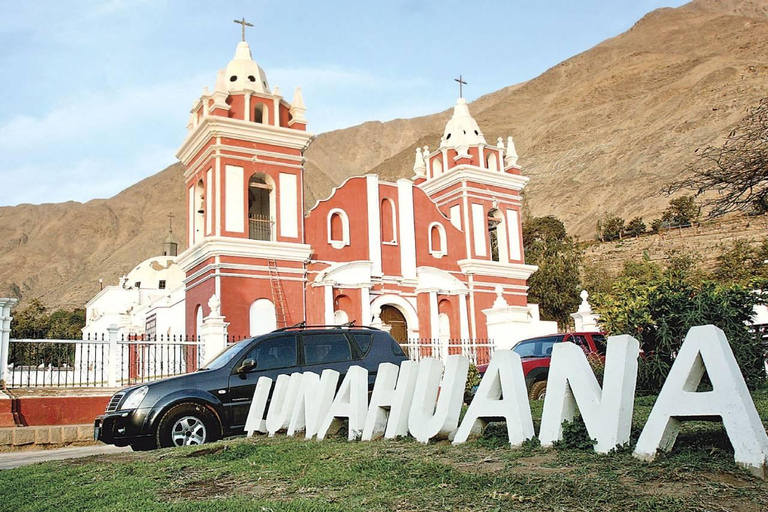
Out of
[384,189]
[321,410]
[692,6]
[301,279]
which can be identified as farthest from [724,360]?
[692,6]

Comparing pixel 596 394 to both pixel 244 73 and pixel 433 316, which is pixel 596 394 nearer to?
pixel 433 316

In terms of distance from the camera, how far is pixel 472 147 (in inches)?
1126

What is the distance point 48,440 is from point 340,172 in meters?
156

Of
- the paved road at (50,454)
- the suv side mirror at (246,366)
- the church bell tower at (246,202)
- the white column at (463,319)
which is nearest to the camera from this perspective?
the suv side mirror at (246,366)

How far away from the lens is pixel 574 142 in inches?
4515

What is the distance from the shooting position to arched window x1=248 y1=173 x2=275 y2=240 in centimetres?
2361

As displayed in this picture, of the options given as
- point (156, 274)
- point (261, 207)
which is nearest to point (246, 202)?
point (261, 207)

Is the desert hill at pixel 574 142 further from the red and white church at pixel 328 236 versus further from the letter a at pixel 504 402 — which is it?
the letter a at pixel 504 402

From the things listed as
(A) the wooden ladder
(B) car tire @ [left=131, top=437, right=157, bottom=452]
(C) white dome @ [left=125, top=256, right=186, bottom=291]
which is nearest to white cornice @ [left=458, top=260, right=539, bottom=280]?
(A) the wooden ladder

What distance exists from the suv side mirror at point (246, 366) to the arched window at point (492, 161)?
20.7 metres

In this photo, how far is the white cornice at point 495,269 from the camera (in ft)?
88.8

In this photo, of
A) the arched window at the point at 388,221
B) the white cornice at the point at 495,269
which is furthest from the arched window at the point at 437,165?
the white cornice at the point at 495,269

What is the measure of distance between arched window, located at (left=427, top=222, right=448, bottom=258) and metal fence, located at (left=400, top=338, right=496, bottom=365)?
4347mm

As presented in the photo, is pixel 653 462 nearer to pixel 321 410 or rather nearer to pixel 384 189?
pixel 321 410
